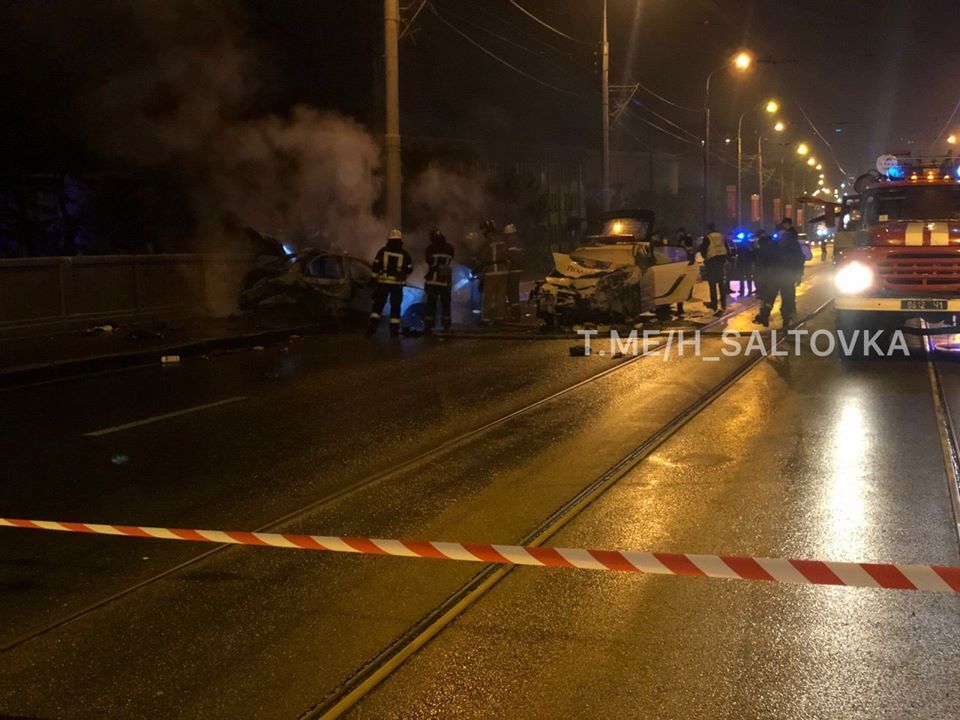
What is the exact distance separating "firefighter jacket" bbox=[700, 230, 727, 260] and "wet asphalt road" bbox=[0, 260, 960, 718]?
9230 millimetres

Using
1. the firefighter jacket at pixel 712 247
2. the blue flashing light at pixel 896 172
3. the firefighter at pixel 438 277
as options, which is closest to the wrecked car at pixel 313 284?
the firefighter at pixel 438 277

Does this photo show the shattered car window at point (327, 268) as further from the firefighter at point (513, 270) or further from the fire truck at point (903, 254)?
the fire truck at point (903, 254)

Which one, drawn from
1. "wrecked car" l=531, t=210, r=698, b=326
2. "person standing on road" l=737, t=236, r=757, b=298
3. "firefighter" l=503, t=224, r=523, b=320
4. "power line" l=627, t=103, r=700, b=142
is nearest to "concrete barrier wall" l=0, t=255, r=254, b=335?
"firefighter" l=503, t=224, r=523, b=320

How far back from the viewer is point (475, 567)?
5.07m

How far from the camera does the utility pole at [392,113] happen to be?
16891mm

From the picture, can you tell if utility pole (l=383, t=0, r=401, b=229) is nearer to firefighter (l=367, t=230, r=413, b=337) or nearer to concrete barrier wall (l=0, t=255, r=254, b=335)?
firefighter (l=367, t=230, r=413, b=337)

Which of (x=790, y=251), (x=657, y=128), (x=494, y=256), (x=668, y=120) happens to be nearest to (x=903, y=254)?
(x=790, y=251)

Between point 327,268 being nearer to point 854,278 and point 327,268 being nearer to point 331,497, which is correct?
point 854,278

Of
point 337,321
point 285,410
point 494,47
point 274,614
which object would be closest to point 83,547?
point 274,614

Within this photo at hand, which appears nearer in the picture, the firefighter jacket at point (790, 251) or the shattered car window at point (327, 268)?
the firefighter jacket at point (790, 251)

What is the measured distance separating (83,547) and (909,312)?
34.1 feet

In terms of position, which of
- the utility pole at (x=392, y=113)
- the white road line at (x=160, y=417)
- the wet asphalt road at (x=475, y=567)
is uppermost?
the utility pole at (x=392, y=113)

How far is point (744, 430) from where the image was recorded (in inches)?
334

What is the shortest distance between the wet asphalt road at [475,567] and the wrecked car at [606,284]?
559 cm
